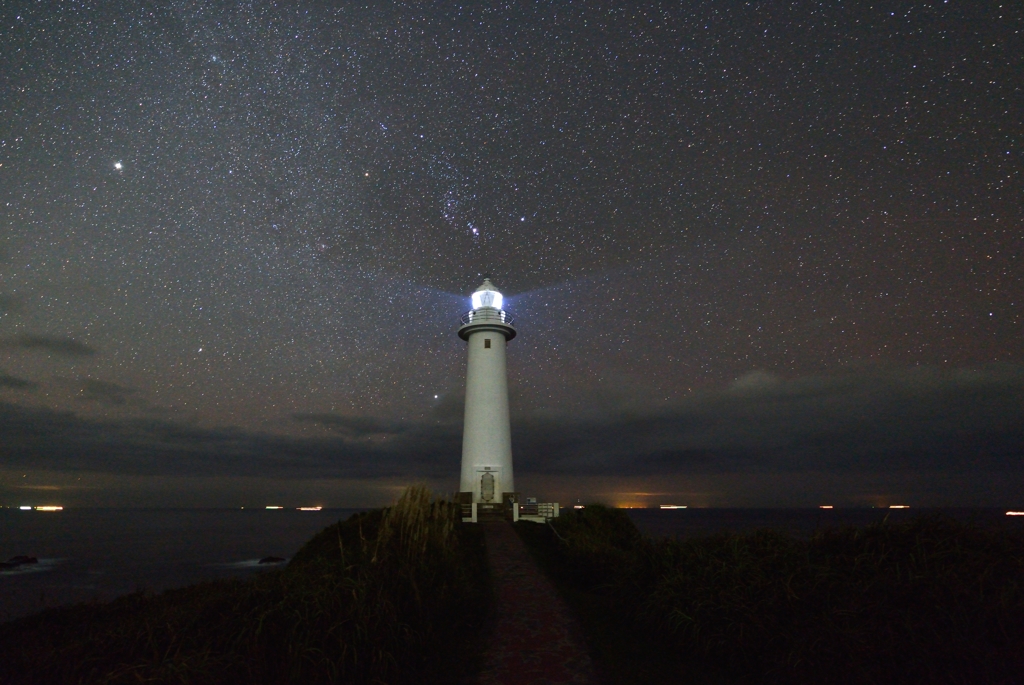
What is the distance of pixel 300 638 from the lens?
5438 millimetres

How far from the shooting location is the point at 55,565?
3481 cm

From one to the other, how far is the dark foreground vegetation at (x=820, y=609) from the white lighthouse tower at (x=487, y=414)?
16470 millimetres

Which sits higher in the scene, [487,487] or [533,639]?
[487,487]

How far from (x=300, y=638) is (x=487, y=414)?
21.2m

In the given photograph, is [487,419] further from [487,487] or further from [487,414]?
[487,487]

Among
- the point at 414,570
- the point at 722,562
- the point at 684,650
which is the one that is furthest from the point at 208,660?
the point at 722,562

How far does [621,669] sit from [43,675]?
18.5ft

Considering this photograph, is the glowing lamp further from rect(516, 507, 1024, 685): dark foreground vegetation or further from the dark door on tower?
rect(516, 507, 1024, 685): dark foreground vegetation

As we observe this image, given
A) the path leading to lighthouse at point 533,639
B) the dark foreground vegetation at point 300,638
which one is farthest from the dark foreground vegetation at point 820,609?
the dark foreground vegetation at point 300,638

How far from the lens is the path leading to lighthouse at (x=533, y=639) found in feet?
18.9

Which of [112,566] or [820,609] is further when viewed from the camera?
[112,566]

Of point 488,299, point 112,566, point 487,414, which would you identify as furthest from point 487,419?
point 112,566

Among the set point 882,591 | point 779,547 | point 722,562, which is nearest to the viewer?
point 882,591

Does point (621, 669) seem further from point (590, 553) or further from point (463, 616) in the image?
point (590, 553)
